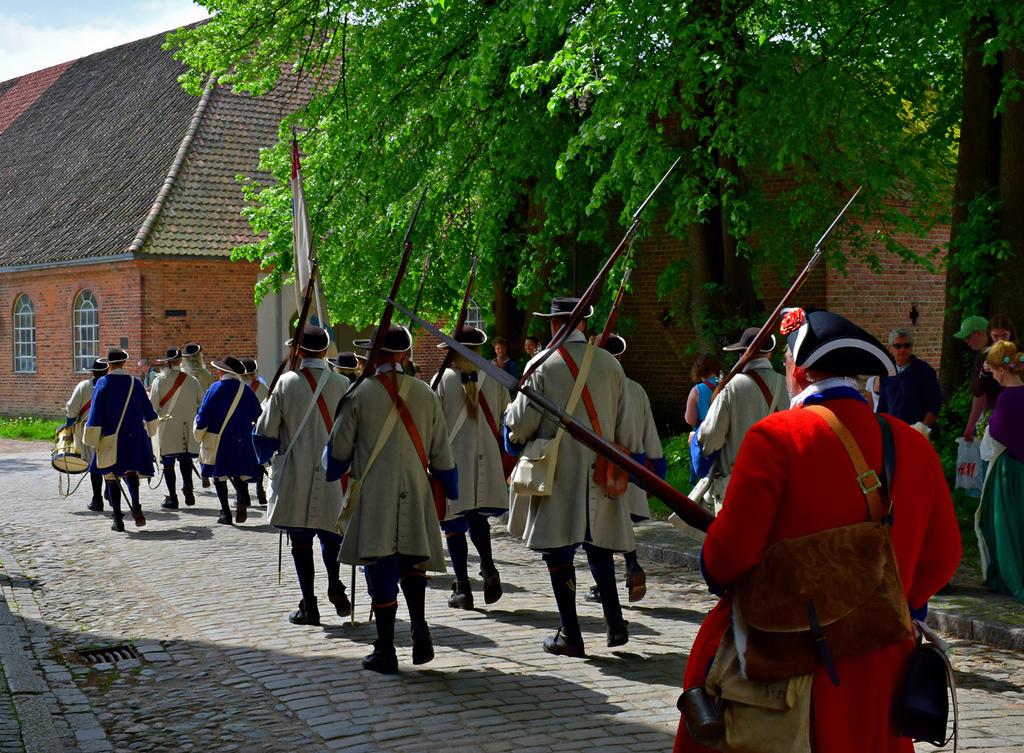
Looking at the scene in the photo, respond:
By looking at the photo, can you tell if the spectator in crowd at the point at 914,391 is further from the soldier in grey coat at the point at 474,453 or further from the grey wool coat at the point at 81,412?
the grey wool coat at the point at 81,412

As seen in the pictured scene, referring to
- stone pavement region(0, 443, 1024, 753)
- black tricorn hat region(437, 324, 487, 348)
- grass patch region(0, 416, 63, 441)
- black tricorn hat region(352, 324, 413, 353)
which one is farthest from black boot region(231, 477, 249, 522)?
grass patch region(0, 416, 63, 441)

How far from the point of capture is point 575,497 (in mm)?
7590

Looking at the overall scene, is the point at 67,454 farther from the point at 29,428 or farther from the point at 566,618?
the point at 29,428

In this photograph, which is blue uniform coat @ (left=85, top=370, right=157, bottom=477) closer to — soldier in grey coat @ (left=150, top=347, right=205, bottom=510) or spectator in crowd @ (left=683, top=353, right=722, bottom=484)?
soldier in grey coat @ (left=150, top=347, right=205, bottom=510)

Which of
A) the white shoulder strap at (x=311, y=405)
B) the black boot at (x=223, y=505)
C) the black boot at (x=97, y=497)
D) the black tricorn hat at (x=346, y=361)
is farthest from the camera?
the black boot at (x=97, y=497)

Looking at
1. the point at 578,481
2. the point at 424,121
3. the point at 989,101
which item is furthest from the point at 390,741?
the point at 424,121

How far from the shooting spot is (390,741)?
5770 millimetres

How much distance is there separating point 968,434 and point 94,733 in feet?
21.5

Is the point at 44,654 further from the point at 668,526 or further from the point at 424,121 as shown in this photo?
the point at 424,121

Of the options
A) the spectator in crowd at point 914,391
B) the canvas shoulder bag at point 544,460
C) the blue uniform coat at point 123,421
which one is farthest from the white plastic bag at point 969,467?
the blue uniform coat at point 123,421

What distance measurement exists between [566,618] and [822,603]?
4138mm

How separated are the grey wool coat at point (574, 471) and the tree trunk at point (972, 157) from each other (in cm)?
658

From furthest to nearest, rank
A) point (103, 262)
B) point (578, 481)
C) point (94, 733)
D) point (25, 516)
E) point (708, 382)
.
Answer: point (103, 262), point (25, 516), point (708, 382), point (578, 481), point (94, 733)

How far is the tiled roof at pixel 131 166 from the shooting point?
97.2ft
